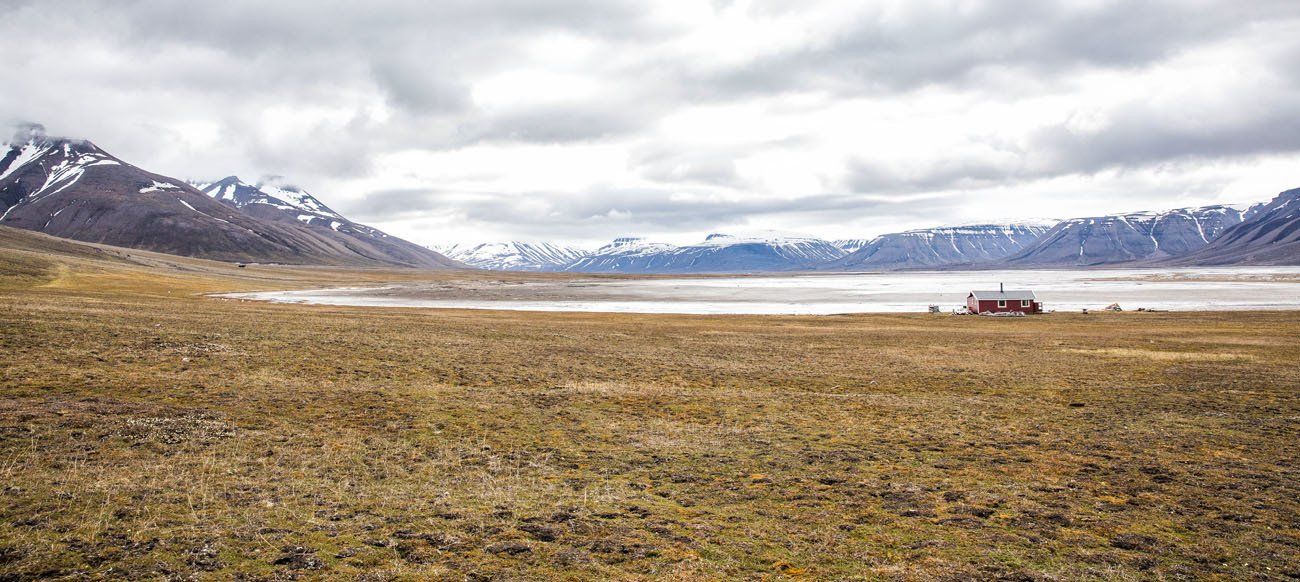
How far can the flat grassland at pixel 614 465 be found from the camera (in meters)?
9.16

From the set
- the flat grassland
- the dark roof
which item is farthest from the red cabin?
the flat grassland

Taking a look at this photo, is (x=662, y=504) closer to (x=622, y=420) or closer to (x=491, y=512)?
(x=491, y=512)

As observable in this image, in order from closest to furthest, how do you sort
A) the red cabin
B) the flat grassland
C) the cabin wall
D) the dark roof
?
1. the flat grassland
2. the cabin wall
3. the red cabin
4. the dark roof

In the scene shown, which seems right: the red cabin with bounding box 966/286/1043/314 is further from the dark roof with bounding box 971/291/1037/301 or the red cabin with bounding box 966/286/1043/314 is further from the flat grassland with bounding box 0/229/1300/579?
the flat grassland with bounding box 0/229/1300/579

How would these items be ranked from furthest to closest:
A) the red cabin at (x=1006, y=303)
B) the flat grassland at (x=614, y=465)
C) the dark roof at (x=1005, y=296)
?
the dark roof at (x=1005, y=296) → the red cabin at (x=1006, y=303) → the flat grassland at (x=614, y=465)

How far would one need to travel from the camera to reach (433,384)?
2325 cm

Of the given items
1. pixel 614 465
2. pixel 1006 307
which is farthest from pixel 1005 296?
pixel 614 465

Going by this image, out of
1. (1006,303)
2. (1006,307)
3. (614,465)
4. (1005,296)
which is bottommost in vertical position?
(614,465)

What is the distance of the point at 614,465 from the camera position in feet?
46.8

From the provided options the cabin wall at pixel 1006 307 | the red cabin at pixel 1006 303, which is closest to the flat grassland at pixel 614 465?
the cabin wall at pixel 1006 307

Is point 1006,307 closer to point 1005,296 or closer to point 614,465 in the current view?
point 1005,296

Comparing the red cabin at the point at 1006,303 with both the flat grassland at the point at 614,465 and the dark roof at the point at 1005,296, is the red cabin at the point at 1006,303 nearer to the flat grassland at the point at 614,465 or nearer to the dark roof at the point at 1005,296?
the dark roof at the point at 1005,296

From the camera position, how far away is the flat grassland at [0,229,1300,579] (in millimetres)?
9156

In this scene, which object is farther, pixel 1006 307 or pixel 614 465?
pixel 1006 307
